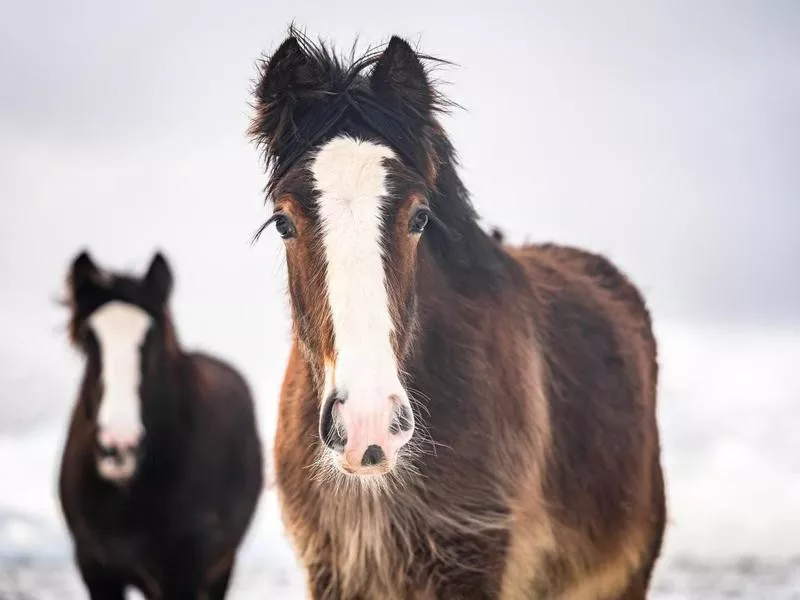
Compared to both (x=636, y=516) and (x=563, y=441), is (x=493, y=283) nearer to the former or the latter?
(x=563, y=441)

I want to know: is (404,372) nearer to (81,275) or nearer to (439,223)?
(439,223)

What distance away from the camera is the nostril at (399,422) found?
81.4 inches

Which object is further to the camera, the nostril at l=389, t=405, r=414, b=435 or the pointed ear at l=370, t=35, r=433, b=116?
the pointed ear at l=370, t=35, r=433, b=116

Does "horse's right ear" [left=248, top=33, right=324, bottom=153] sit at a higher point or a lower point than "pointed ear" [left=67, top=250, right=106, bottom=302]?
higher

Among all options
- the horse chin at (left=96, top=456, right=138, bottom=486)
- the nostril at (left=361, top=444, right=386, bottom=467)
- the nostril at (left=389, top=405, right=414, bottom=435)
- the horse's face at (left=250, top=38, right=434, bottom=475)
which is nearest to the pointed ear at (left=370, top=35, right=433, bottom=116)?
the horse's face at (left=250, top=38, right=434, bottom=475)

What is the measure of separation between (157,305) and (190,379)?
54cm

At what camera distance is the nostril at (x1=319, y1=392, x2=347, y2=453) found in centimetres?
204

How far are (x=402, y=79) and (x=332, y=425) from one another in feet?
3.64

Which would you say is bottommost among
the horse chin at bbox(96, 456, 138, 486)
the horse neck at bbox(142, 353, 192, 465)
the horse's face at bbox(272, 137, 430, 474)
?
the horse chin at bbox(96, 456, 138, 486)

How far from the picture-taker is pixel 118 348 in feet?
16.5

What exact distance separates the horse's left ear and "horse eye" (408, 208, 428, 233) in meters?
3.39

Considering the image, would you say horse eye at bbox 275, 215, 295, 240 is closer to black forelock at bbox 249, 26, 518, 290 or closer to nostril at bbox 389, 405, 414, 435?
black forelock at bbox 249, 26, 518, 290

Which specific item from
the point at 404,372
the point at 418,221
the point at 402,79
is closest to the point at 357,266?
the point at 418,221

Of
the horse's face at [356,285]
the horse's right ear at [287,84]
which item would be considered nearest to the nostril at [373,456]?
the horse's face at [356,285]
